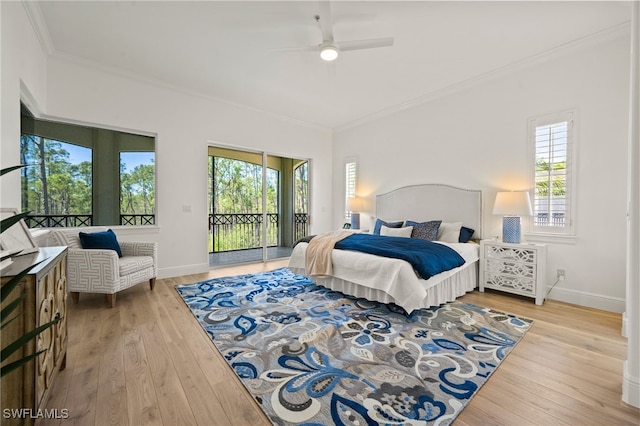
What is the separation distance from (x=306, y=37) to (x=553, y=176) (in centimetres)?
334

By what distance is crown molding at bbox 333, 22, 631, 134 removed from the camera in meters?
2.93

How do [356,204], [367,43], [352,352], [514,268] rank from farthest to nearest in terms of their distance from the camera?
1. [356,204]
2. [514,268]
3. [367,43]
4. [352,352]

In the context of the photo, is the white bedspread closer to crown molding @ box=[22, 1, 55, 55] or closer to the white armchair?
the white armchair

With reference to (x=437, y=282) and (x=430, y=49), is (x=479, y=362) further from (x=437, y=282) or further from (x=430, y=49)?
(x=430, y=49)

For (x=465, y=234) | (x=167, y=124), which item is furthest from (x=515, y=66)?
(x=167, y=124)

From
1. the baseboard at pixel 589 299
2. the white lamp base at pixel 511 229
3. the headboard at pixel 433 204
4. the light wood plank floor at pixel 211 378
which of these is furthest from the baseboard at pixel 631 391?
the headboard at pixel 433 204

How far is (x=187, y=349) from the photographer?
2162 millimetres

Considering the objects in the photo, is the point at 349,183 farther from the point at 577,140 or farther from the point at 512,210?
the point at 577,140

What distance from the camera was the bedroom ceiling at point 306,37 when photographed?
2.61 m

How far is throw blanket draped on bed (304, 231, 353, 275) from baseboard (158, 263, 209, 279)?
1.99 metres

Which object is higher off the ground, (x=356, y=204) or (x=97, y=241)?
(x=356, y=204)

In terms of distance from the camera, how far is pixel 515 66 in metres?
3.61

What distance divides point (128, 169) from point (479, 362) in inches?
191

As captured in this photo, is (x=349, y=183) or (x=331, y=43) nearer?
(x=331, y=43)
